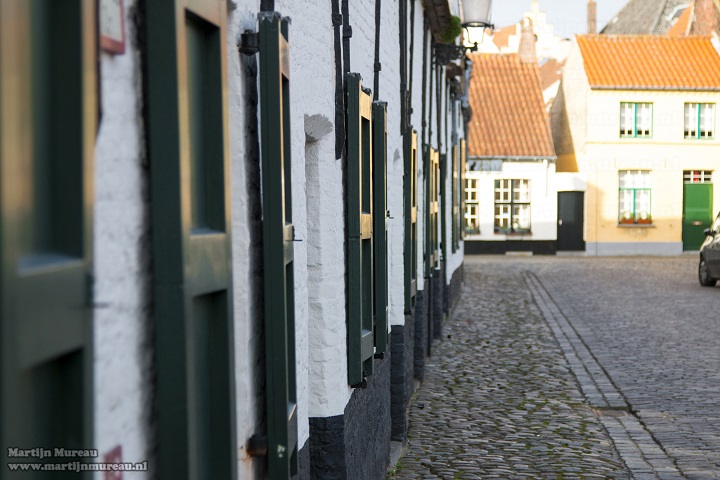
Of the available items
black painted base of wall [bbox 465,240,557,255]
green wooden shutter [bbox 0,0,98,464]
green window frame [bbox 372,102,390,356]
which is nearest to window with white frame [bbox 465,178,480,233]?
black painted base of wall [bbox 465,240,557,255]

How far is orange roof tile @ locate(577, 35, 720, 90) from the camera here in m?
36.5

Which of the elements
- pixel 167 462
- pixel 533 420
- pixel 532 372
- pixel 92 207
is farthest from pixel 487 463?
pixel 92 207

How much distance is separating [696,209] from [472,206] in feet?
24.9

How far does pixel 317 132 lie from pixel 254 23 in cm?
154

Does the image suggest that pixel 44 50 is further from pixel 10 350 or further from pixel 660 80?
pixel 660 80

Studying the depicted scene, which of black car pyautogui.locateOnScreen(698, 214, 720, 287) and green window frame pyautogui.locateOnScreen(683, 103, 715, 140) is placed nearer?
black car pyautogui.locateOnScreen(698, 214, 720, 287)

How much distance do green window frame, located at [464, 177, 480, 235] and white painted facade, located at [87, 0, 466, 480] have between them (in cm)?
3018

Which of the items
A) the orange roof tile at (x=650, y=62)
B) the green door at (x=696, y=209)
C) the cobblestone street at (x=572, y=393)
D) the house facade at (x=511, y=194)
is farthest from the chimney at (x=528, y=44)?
the cobblestone street at (x=572, y=393)

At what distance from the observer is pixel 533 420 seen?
852 cm

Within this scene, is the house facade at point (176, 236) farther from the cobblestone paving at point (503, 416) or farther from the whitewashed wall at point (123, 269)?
the cobblestone paving at point (503, 416)

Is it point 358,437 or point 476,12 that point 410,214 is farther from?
point 476,12

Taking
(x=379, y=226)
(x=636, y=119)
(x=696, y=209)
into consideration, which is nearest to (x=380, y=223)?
(x=379, y=226)

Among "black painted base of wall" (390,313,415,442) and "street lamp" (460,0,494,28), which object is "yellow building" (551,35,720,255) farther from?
"black painted base of wall" (390,313,415,442)

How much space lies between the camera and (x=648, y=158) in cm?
3678
